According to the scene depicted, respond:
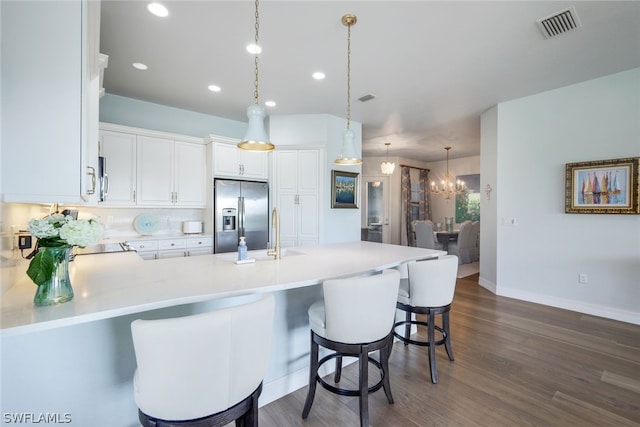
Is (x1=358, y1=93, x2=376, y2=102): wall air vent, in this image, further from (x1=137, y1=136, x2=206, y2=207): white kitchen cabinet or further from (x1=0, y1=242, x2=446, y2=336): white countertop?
(x1=137, y1=136, x2=206, y2=207): white kitchen cabinet

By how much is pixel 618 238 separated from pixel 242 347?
433 centimetres

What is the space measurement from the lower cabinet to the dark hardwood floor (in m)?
2.74

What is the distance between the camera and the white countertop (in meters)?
1.04

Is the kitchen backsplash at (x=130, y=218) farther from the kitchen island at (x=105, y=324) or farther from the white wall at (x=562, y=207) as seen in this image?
the white wall at (x=562, y=207)

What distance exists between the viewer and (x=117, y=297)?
1228 millimetres

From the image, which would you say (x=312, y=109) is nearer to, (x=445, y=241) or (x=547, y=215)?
(x=547, y=215)

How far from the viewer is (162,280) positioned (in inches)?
59.9

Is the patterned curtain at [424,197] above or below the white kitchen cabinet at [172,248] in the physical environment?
above

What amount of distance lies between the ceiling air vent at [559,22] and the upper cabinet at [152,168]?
4229 millimetres

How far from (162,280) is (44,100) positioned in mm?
958

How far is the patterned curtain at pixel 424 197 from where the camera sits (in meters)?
8.87

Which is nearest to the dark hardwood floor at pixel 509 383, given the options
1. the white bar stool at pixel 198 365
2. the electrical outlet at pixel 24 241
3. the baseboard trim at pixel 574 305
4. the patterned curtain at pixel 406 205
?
the baseboard trim at pixel 574 305

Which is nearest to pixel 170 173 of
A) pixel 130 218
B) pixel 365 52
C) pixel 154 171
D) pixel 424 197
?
pixel 154 171

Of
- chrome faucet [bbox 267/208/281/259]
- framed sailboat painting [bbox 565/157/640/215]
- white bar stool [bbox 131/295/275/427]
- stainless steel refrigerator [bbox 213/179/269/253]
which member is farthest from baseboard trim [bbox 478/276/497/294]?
white bar stool [bbox 131/295/275/427]
